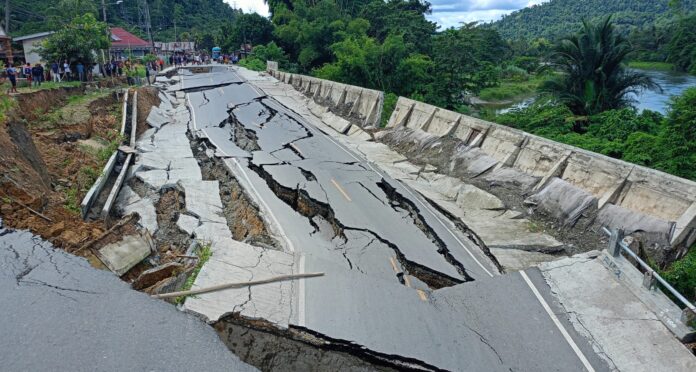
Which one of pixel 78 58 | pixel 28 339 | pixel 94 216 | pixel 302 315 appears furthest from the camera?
pixel 78 58

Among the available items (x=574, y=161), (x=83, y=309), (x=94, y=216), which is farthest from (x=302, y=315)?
(x=574, y=161)

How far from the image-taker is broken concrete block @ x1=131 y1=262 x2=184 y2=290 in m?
6.84

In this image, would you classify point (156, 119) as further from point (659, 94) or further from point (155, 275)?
point (659, 94)

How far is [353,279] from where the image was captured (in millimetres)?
7633

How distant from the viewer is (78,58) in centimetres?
2575

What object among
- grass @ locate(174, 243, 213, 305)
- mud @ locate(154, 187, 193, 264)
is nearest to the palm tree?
mud @ locate(154, 187, 193, 264)

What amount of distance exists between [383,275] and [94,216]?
22.0 ft

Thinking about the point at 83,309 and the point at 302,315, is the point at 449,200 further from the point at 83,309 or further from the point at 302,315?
the point at 83,309

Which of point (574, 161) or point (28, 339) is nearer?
point (28, 339)

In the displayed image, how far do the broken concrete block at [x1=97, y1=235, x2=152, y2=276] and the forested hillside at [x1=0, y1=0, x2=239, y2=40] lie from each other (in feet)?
146

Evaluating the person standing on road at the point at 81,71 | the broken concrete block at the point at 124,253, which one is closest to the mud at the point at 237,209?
the broken concrete block at the point at 124,253

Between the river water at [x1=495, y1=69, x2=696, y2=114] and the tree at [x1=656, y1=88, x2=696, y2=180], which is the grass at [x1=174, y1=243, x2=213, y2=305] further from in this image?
the river water at [x1=495, y1=69, x2=696, y2=114]

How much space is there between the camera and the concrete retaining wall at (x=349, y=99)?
67.1ft

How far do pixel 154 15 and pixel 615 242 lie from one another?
97886 millimetres
